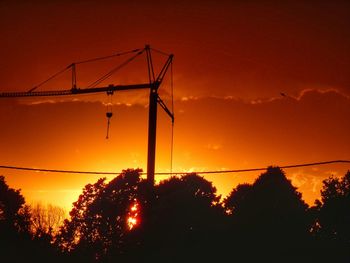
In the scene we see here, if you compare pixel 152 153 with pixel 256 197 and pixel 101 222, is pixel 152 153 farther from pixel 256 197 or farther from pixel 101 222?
pixel 256 197

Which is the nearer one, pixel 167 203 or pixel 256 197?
pixel 167 203

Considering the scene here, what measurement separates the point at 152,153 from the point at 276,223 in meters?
17.7

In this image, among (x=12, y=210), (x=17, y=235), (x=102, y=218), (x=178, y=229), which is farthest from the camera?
(x=12, y=210)

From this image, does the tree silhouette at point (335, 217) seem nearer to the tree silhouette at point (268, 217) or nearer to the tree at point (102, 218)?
the tree silhouette at point (268, 217)

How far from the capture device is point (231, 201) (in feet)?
225

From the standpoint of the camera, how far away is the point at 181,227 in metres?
56.9

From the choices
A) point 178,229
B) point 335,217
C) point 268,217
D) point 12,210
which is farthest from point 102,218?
point 335,217

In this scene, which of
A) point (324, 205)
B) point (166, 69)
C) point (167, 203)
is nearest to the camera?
point (167, 203)

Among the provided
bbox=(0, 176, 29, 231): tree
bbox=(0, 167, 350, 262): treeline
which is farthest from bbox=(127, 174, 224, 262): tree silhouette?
bbox=(0, 176, 29, 231): tree

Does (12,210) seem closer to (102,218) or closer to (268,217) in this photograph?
(102,218)

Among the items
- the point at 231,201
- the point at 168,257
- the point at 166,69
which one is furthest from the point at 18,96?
the point at 168,257

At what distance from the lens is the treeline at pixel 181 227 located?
2212 inches

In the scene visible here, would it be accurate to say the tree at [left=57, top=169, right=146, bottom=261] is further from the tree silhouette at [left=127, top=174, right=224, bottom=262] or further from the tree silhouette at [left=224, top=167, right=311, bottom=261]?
the tree silhouette at [left=224, top=167, right=311, bottom=261]

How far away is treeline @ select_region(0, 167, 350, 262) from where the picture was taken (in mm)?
56188
